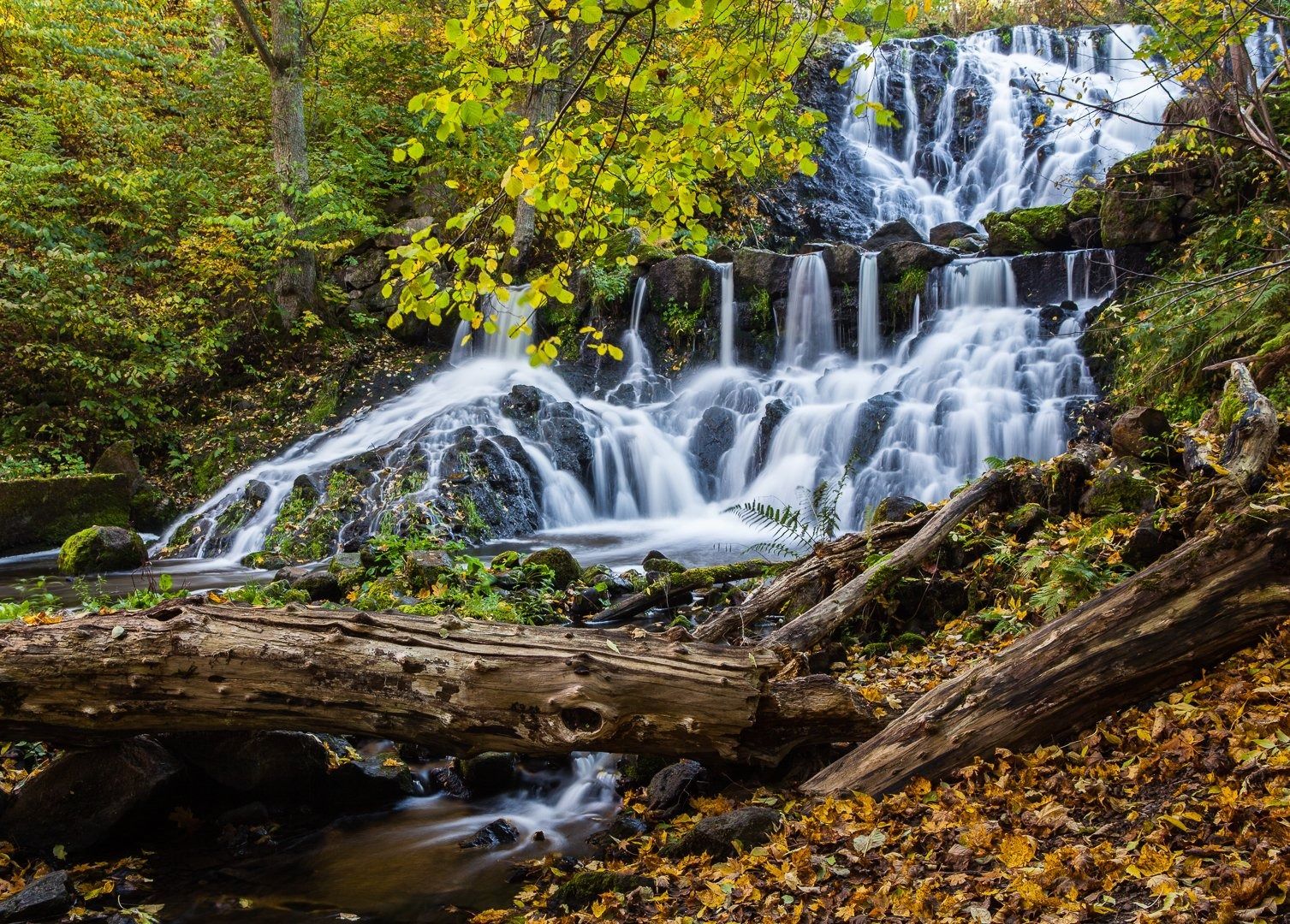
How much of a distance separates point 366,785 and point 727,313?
42.4 feet

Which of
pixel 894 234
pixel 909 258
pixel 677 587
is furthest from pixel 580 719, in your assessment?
pixel 894 234

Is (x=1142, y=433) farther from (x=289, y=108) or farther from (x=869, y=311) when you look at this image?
(x=289, y=108)

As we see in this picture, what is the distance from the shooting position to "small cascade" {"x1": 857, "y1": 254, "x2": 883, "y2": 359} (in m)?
15.2

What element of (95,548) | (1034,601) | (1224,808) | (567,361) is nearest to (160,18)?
(567,361)

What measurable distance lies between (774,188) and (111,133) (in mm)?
14936

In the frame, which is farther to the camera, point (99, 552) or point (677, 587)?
point (99, 552)

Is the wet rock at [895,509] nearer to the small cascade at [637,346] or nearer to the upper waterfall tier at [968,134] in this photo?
the small cascade at [637,346]

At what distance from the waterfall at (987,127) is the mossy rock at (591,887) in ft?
59.4

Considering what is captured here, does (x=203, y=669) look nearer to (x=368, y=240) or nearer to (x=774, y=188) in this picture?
(x=368, y=240)

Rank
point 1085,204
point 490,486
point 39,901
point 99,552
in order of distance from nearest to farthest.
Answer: point 39,901 < point 99,552 < point 490,486 < point 1085,204

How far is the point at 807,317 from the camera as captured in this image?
1603 cm

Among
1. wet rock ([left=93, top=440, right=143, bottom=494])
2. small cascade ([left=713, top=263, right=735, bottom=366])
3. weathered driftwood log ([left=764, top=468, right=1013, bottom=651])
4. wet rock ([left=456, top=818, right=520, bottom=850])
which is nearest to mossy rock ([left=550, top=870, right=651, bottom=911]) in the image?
wet rock ([left=456, top=818, right=520, bottom=850])

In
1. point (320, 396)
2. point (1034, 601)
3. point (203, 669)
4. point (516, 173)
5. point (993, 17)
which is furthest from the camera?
point (993, 17)

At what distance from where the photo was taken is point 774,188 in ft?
72.2
